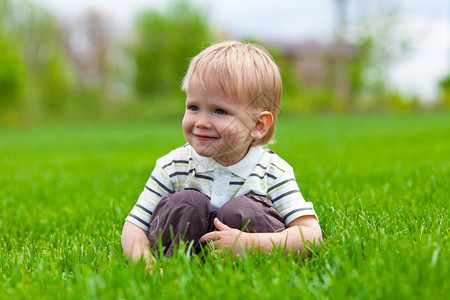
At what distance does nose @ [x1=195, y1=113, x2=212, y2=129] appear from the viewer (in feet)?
6.77

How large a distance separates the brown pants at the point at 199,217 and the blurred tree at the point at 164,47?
31269 millimetres

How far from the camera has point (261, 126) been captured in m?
2.21

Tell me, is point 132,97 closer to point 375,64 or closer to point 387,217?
point 375,64

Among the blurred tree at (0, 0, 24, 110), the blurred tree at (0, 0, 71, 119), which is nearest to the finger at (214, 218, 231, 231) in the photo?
the blurred tree at (0, 0, 24, 110)

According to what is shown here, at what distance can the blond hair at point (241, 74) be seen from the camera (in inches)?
80.8

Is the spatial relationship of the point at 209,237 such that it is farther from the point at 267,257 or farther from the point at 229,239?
the point at 267,257

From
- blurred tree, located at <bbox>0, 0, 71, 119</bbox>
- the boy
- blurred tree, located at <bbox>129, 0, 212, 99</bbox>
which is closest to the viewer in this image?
the boy

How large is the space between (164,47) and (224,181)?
32.9 metres

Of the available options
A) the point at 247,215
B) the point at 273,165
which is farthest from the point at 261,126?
the point at 247,215

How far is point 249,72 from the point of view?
6.84 ft

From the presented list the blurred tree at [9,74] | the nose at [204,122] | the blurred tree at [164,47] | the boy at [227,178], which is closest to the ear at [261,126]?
the boy at [227,178]

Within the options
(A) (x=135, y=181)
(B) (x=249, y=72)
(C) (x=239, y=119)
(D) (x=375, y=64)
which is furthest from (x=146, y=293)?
(D) (x=375, y=64)

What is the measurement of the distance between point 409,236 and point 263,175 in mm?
733

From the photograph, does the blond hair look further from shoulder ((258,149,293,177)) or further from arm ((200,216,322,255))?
arm ((200,216,322,255))
